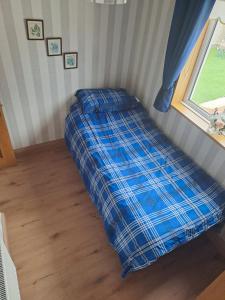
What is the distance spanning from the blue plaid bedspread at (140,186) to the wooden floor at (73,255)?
0.85 feet

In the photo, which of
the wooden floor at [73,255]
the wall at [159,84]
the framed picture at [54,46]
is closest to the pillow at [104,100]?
the wall at [159,84]

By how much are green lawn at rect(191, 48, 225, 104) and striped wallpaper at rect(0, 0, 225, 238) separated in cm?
31

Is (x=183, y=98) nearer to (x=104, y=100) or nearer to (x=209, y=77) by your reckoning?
(x=209, y=77)

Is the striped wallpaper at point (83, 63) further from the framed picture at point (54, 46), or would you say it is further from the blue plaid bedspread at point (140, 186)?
the blue plaid bedspread at point (140, 186)

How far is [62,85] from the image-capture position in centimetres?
220

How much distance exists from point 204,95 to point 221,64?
1.01ft

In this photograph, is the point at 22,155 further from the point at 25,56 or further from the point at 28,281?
the point at 28,281

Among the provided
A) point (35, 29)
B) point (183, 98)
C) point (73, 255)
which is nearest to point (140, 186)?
point (73, 255)

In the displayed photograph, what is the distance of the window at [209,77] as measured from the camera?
1710 mm

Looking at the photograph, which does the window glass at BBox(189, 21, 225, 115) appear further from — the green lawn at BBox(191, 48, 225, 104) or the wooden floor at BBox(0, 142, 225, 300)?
the wooden floor at BBox(0, 142, 225, 300)

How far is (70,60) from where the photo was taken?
6.77 feet

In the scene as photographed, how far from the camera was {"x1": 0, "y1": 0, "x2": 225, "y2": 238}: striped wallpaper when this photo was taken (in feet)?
5.74

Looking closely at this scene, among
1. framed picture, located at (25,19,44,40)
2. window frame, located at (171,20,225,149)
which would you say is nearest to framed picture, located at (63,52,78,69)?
framed picture, located at (25,19,44,40)

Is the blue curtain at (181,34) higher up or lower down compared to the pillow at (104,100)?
higher up
